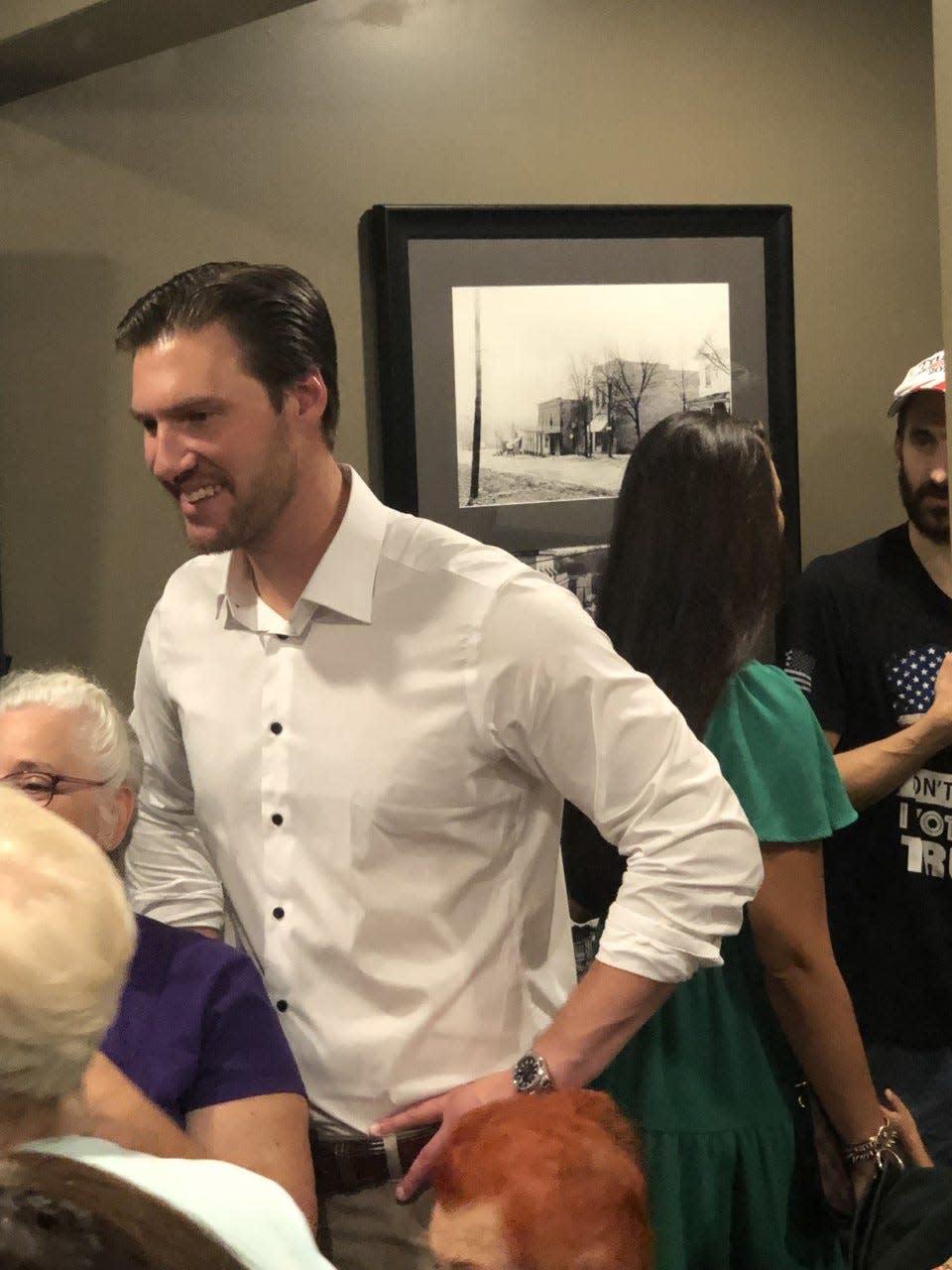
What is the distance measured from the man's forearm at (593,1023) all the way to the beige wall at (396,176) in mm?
1252

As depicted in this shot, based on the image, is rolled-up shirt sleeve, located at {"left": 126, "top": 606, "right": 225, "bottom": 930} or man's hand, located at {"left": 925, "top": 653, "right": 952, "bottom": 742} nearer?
rolled-up shirt sleeve, located at {"left": 126, "top": 606, "right": 225, "bottom": 930}

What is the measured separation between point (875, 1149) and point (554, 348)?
1475mm

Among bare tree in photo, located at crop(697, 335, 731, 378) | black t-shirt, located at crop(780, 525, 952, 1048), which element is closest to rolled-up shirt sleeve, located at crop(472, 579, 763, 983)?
black t-shirt, located at crop(780, 525, 952, 1048)

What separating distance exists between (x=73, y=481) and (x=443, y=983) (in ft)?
4.04

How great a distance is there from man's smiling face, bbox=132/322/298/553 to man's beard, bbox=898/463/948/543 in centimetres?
121

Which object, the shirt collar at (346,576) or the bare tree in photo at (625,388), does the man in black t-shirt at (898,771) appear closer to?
the bare tree in photo at (625,388)

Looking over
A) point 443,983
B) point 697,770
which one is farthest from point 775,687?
point 443,983

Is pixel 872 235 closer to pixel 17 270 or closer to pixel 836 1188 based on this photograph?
pixel 17 270

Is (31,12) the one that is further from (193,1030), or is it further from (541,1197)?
(541,1197)

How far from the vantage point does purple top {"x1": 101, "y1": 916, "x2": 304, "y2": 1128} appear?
147 cm

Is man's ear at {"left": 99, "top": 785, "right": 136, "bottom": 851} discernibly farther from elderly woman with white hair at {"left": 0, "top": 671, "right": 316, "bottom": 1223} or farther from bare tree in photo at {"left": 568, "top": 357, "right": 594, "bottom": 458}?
bare tree in photo at {"left": 568, "top": 357, "right": 594, "bottom": 458}

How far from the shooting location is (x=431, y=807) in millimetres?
1571

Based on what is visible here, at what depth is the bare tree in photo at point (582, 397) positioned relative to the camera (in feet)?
8.95

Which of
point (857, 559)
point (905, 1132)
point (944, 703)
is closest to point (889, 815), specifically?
point (944, 703)
